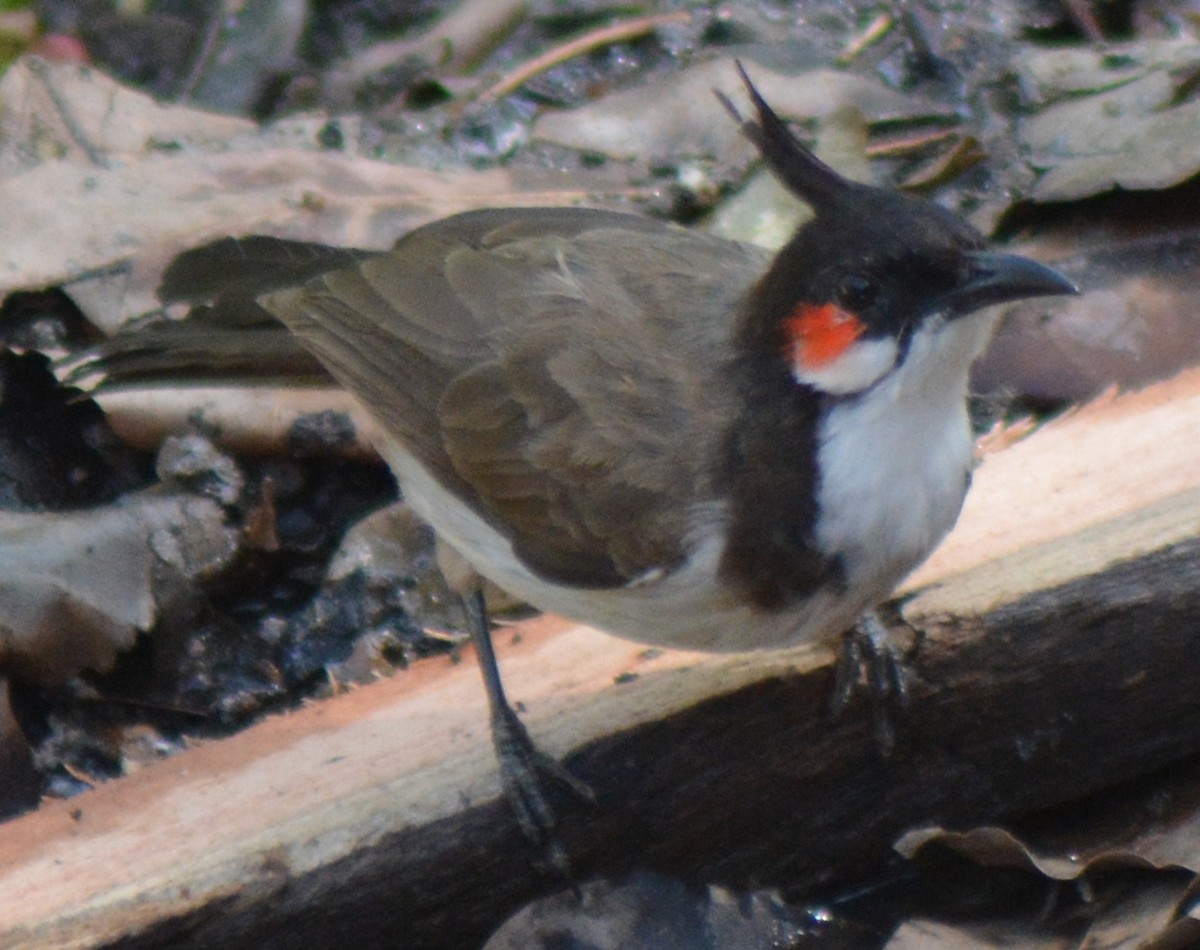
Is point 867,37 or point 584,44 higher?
point 584,44

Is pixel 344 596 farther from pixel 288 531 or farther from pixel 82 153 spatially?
pixel 82 153

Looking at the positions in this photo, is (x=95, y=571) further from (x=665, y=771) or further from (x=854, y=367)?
(x=854, y=367)

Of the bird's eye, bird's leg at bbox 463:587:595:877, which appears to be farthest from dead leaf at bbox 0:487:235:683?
the bird's eye

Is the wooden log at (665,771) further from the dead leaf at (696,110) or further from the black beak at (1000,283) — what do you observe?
the dead leaf at (696,110)

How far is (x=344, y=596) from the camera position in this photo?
4496 millimetres

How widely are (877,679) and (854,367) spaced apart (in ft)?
2.14

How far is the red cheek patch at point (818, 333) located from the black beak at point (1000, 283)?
0.17 meters

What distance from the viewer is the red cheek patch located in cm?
308

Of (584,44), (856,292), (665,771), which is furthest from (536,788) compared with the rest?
(584,44)

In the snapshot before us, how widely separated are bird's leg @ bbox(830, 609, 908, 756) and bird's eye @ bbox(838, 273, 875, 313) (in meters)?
0.72

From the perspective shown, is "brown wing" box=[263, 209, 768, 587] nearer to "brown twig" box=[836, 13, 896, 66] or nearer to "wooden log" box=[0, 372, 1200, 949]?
"wooden log" box=[0, 372, 1200, 949]

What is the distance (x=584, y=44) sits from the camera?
6297 mm

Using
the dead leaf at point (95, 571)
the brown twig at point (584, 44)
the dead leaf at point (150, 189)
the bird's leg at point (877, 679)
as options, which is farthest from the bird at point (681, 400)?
the brown twig at point (584, 44)

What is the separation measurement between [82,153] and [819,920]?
3304mm
